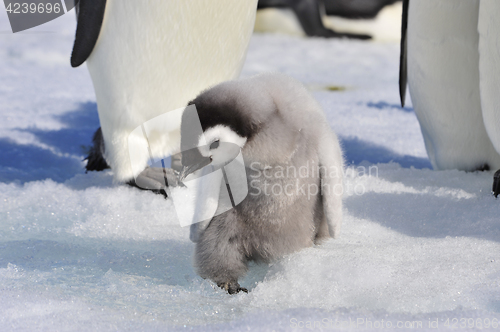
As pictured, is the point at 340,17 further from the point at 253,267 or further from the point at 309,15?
the point at 253,267

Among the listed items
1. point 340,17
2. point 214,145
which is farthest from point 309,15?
point 214,145

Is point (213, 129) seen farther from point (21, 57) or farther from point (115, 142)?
point (21, 57)

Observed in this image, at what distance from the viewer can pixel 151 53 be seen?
61.4 inches

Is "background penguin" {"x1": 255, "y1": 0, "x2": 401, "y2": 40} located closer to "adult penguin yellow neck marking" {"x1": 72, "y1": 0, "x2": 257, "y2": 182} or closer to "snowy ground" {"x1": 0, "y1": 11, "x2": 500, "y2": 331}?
"snowy ground" {"x1": 0, "y1": 11, "x2": 500, "y2": 331}

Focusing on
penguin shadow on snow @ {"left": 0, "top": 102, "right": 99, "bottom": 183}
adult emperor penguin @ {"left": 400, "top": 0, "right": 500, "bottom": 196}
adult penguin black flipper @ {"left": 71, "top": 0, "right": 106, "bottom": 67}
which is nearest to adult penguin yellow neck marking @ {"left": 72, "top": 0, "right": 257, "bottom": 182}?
adult penguin black flipper @ {"left": 71, "top": 0, "right": 106, "bottom": 67}

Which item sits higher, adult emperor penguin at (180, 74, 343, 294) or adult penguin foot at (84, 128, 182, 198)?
adult emperor penguin at (180, 74, 343, 294)

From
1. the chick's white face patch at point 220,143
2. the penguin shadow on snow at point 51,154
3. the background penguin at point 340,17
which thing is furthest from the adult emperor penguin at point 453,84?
the background penguin at point 340,17

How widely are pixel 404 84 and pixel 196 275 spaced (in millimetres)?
1300

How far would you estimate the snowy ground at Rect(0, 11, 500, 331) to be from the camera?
2.50 ft

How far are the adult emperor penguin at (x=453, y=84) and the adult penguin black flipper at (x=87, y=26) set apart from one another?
35.2 inches

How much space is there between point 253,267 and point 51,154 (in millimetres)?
1314

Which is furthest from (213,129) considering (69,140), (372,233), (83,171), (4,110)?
(4,110)

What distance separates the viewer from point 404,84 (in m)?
1.98

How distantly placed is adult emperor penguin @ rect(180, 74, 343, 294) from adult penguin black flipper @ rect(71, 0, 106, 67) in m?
0.74
